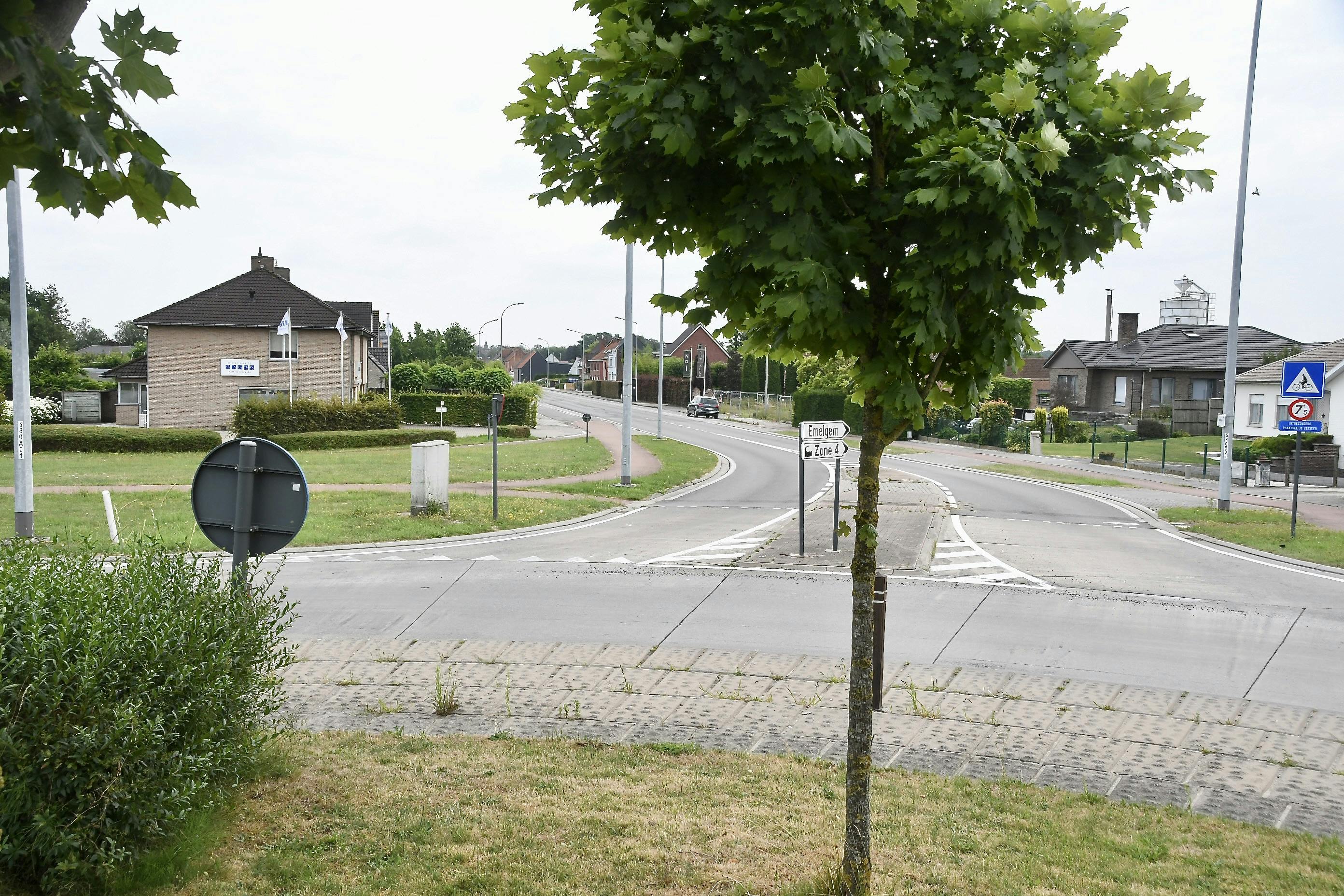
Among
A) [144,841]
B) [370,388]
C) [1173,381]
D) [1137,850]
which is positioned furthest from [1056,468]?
[370,388]

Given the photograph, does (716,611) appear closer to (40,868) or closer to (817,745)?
(817,745)

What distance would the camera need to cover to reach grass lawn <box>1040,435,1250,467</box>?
143 ft

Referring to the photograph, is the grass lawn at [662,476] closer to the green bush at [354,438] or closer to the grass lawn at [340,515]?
the grass lawn at [340,515]

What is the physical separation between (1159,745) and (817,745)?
2.57 metres

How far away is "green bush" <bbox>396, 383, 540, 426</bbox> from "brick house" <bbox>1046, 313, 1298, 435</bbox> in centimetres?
3564

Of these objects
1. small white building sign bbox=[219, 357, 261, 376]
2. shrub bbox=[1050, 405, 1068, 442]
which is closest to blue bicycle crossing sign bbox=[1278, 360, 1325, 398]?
shrub bbox=[1050, 405, 1068, 442]

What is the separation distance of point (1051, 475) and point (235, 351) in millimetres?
39703

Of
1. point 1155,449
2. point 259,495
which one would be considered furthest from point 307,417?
point 1155,449

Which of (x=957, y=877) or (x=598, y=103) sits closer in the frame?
(x=598, y=103)

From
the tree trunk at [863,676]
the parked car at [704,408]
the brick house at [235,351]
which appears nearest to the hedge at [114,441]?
the brick house at [235,351]

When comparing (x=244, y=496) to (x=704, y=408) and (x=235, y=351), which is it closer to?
(x=235, y=351)

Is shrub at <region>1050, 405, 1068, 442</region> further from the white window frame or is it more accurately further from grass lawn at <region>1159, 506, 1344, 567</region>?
the white window frame

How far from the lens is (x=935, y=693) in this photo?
8.72 metres

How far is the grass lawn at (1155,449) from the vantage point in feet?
143
